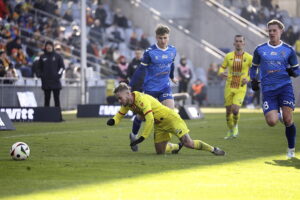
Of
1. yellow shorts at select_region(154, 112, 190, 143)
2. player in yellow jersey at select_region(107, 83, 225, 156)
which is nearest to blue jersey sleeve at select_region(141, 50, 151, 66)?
player in yellow jersey at select_region(107, 83, 225, 156)

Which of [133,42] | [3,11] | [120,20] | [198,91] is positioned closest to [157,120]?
[3,11]

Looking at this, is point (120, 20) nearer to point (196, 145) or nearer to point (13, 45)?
point (13, 45)

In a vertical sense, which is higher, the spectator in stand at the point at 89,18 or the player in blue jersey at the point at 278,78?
the spectator in stand at the point at 89,18

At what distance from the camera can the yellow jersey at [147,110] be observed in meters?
12.6

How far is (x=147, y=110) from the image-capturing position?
41.9 ft

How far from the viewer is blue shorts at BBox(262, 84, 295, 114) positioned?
1338 centimetres

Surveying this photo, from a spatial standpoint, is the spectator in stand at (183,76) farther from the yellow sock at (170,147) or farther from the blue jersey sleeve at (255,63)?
the yellow sock at (170,147)

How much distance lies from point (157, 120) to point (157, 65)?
2545 mm

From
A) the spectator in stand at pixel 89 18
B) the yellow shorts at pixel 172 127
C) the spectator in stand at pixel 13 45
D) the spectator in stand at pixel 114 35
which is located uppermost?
the spectator in stand at pixel 89 18

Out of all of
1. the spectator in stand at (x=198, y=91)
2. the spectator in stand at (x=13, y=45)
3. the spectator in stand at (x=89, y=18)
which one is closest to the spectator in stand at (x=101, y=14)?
the spectator in stand at (x=89, y=18)

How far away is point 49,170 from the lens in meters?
11.1

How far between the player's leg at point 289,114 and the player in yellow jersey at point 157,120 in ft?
3.70

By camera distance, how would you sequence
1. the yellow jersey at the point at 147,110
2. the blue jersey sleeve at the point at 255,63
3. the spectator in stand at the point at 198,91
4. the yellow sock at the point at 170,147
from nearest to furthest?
the yellow jersey at the point at 147,110, the blue jersey sleeve at the point at 255,63, the yellow sock at the point at 170,147, the spectator in stand at the point at 198,91

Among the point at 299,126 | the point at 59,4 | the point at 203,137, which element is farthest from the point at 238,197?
the point at 59,4
